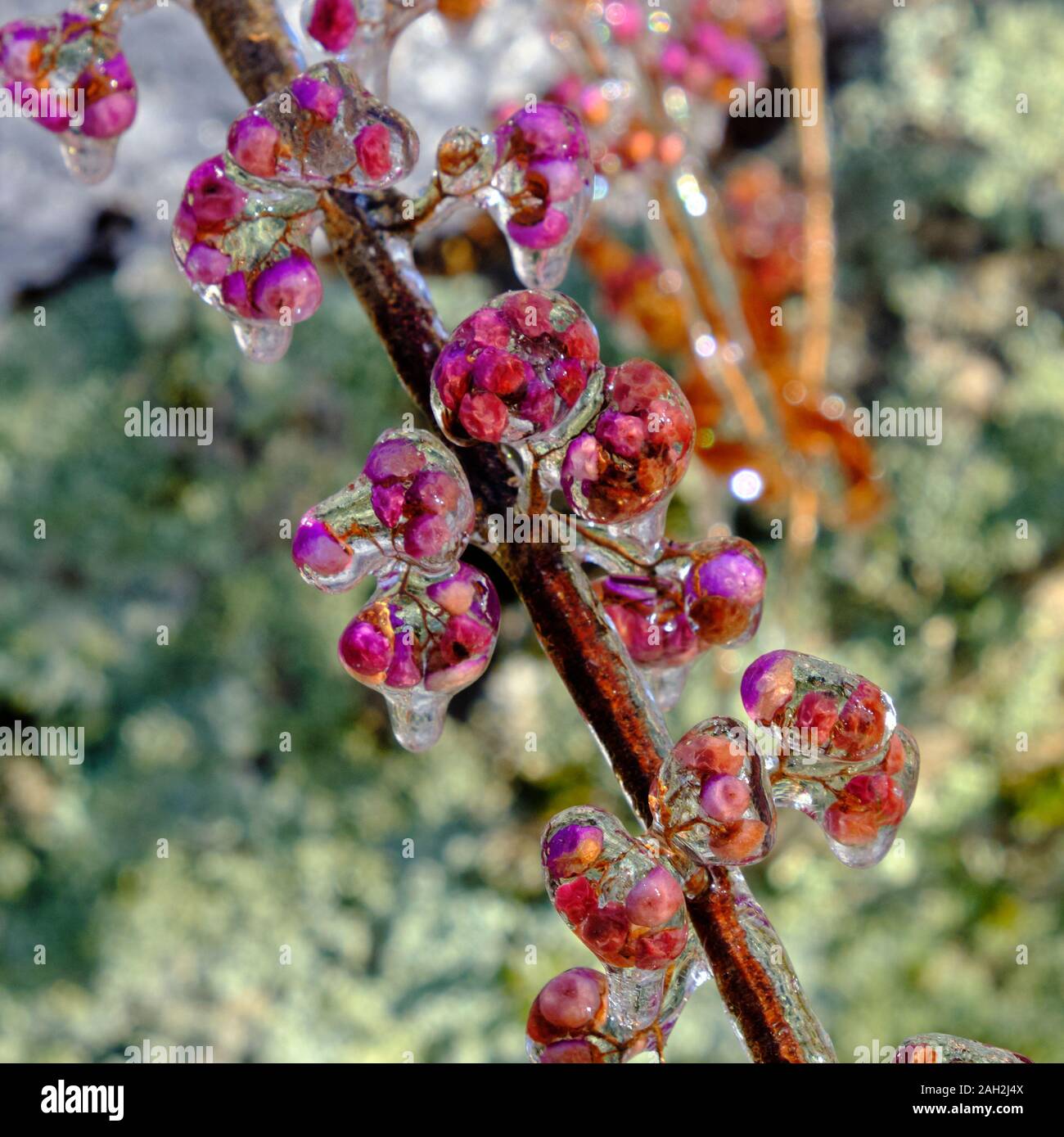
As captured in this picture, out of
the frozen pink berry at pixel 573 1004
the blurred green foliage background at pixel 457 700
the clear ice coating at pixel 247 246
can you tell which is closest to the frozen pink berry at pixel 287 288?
the clear ice coating at pixel 247 246

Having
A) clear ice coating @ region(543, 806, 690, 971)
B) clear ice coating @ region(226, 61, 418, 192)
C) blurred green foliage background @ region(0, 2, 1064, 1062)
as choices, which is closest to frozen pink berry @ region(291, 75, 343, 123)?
clear ice coating @ region(226, 61, 418, 192)

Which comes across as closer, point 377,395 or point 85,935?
point 85,935

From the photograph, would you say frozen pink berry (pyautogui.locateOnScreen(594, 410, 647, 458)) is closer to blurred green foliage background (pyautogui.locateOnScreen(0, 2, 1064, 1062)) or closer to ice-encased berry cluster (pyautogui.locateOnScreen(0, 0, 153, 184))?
ice-encased berry cluster (pyautogui.locateOnScreen(0, 0, 153, 184))

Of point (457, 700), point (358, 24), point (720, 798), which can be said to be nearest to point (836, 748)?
point (720, 798)

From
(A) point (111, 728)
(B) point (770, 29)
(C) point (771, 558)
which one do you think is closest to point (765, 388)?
(C) point (771, 558)

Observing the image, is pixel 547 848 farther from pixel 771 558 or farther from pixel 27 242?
pixel 27 242

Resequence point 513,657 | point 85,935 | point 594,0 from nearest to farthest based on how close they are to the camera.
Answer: point 594,0
point 85,935
point 513,657

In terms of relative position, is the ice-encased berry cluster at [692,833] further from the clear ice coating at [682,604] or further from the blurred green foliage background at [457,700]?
the blurred green foliage background at [457,700]

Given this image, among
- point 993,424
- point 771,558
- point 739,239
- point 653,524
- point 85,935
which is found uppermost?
point 739,239
